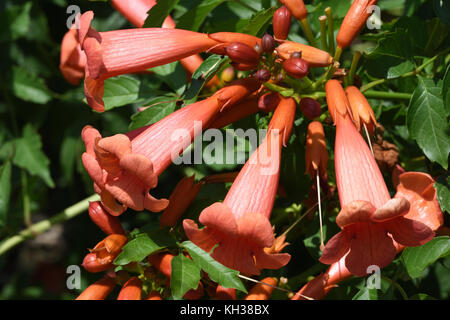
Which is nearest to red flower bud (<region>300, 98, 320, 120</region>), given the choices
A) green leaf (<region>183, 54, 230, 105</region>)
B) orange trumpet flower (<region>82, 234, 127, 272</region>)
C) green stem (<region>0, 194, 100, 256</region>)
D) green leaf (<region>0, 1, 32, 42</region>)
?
green leaf (<region>183, 54, 230, 105</region>)

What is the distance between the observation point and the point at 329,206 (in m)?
3.00

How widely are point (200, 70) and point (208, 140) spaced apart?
63 cm

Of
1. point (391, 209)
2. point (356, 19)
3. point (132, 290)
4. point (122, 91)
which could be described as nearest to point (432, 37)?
point (356, 19)

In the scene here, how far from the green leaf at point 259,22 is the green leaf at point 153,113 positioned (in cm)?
67

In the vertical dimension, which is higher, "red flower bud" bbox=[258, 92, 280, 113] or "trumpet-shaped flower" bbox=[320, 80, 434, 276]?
"red flower bud" bbox=[258, 92, 280, 113]

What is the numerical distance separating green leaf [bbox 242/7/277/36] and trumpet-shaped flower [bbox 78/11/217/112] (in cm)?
28

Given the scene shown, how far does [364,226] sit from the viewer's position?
2.32m

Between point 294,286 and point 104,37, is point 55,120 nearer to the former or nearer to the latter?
point 104,37

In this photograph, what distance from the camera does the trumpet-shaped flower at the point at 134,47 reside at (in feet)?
8.19

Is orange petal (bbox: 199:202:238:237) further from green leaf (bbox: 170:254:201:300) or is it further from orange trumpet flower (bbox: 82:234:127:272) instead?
orange trumpet flower (bbox: 82:234:127:272)

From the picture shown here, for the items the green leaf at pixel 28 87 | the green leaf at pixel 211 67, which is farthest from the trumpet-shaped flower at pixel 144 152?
the green leaf at pixel 28 87

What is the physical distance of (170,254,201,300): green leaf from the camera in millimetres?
2488

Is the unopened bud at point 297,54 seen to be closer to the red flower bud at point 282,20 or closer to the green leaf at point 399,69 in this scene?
the red flower bud at point 282,20

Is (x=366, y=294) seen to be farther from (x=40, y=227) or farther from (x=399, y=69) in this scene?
(x=40, y=227)
